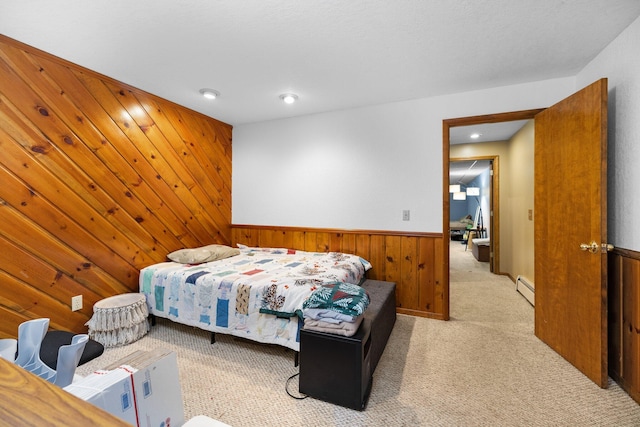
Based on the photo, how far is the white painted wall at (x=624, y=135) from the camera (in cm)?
182

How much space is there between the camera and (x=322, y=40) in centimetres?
204

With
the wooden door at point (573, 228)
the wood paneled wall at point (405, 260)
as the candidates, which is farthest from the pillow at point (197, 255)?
the wooden door at point (573, 228)

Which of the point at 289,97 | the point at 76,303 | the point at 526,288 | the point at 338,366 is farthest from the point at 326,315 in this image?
the point at 526,288

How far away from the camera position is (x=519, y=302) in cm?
354

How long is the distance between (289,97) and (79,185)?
6.97 feet

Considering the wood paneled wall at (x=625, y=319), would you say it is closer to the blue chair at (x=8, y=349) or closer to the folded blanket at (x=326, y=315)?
the folded blanket at (x=326, y=315)

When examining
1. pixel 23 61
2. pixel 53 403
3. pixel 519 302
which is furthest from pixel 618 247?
pixel 23 61

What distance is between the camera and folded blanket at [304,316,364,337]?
172 centimetres

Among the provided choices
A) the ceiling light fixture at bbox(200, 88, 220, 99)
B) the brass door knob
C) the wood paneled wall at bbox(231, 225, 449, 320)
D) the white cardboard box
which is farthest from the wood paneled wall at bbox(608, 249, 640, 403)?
the ceiling light fixture at bbox(200, 88, 220, 99)

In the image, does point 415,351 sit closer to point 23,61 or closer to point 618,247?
point 618,247

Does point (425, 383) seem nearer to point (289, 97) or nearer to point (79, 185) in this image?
point (289, 97)

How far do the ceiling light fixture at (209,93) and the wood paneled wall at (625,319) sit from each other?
3668 millimetres

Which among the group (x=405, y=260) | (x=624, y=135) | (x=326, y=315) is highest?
(x=624, y=135)

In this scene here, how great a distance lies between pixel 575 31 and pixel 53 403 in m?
3.10
